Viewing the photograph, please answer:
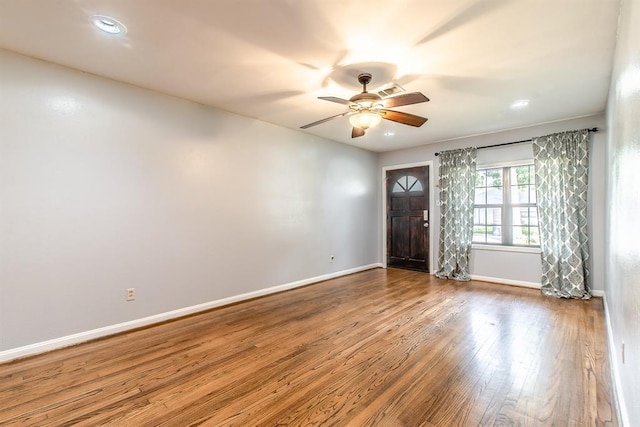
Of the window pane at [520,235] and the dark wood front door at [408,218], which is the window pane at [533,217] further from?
the dark wood front door at [408,218]

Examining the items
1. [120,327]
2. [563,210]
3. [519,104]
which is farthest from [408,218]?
[120,327]

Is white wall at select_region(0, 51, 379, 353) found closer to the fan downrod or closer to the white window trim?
the fan downrod

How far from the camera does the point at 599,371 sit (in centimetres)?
221

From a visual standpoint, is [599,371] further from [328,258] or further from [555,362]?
[328,258]

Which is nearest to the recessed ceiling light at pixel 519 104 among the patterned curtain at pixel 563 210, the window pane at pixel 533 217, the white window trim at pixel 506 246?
the patterned curtain at pixel 563 210

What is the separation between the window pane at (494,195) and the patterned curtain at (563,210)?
61cm

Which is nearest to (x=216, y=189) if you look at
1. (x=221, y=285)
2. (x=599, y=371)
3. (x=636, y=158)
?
(x=221, y=285)

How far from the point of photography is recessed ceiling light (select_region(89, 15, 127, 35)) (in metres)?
2.06

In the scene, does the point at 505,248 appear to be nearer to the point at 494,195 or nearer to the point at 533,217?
the point at 533,217

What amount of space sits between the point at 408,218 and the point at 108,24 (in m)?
5.42

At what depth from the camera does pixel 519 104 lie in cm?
369

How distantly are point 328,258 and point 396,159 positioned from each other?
8.68 ft

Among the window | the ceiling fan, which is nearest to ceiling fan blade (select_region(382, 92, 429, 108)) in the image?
the ceiling fan

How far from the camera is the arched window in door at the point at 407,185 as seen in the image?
19.4ft
